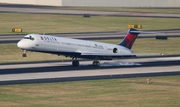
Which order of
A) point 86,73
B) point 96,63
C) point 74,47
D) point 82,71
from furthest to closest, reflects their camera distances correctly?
point 96,63 < point 74,47 < point 82,71 < point 86,73

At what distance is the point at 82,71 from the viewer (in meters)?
62.7

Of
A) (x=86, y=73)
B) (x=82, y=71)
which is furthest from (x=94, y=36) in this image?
(x=86, y=73)

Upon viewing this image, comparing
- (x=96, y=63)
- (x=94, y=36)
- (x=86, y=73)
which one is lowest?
(x=86, y=73)

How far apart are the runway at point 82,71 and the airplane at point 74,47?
1206mm

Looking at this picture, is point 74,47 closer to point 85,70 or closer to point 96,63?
point 96,63

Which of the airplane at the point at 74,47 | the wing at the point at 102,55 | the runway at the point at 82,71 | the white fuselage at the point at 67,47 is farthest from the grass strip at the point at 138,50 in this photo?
the white fuselage at the point at 67,47

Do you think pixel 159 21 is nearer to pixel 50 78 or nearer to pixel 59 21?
pixel 59 21

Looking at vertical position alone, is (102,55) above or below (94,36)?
below

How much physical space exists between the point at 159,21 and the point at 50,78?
7256 centimetres

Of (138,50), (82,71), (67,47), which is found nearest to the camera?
(82,71)

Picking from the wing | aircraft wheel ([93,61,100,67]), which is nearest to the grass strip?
the wing

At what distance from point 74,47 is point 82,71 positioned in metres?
4.90

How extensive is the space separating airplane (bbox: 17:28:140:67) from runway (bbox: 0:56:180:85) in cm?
121

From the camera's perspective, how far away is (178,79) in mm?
57250
